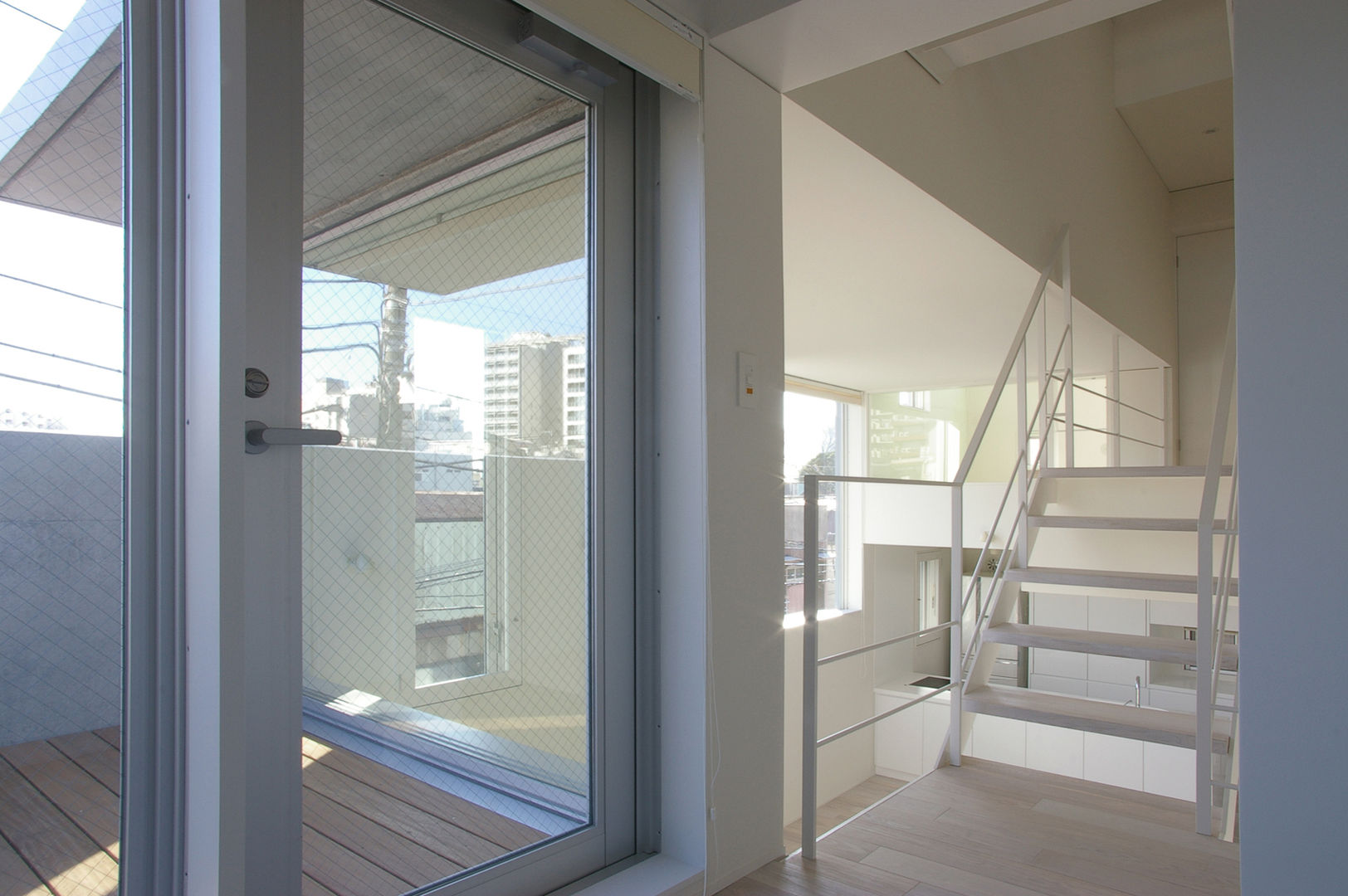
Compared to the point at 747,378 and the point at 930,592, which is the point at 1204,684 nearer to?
the point at 747,378

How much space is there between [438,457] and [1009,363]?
2.17 meters

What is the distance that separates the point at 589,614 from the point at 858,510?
17.6 ft

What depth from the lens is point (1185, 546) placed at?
402 centimetres

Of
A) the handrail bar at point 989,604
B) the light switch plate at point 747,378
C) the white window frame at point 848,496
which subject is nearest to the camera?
the light switch plate at point 747,378

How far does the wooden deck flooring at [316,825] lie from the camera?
3.16 ft

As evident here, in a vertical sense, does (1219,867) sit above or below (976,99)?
below

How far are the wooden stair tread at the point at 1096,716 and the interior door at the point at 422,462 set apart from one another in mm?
1364

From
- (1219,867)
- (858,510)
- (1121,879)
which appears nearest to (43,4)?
(1121,879)

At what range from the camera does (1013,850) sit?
1929 millimetres

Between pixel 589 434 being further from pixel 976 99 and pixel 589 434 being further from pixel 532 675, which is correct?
pixel 976 99

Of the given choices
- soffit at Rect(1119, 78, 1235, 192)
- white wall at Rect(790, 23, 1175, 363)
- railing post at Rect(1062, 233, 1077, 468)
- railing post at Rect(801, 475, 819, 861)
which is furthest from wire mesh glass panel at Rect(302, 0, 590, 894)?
soffit at Rect(1119, 78, 1235, 192)

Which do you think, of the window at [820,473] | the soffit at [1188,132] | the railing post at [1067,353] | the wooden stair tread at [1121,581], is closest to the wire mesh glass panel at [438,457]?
the wooden stair tread at [1121,581]

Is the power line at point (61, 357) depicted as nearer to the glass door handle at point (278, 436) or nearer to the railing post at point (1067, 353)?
the glass door handle at point (278, 436)


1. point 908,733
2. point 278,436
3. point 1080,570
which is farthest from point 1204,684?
point 908,733
